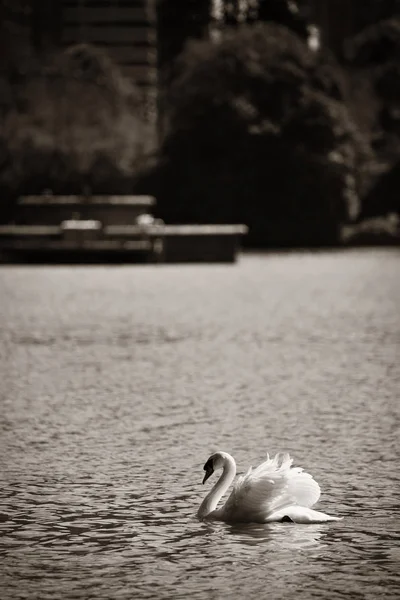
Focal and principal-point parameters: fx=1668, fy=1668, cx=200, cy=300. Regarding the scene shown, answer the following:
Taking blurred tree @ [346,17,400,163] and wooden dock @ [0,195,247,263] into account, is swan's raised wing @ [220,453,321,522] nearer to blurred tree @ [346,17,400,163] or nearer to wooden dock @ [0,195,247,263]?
wooden dock @ [0,195,247,263]

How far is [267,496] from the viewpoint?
26.4 feet

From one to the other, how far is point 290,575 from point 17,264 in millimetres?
43003

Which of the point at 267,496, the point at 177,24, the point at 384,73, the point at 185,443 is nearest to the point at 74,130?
the point at 177,24

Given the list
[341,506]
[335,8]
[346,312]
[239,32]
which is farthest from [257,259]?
[335,8]

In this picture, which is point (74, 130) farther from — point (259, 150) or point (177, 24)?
point (177, 24)

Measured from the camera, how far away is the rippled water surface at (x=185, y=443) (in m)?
7.04

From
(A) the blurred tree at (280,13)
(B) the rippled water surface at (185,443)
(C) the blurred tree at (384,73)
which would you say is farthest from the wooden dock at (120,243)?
(C) the blurred tree at (384,73)

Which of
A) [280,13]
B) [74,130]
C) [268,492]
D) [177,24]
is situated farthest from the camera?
[177,24]

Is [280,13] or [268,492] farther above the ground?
[280,13]

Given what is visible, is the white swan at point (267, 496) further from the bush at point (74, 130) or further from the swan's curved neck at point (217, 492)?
the bush at point (74, 130)

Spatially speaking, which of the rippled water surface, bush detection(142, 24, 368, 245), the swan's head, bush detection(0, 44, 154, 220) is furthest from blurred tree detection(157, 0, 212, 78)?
the swan's head

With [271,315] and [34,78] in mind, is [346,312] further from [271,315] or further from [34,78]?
[34,78]

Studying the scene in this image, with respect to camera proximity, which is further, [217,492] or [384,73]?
[384,73]

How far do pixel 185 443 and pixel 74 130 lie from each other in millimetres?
62475
